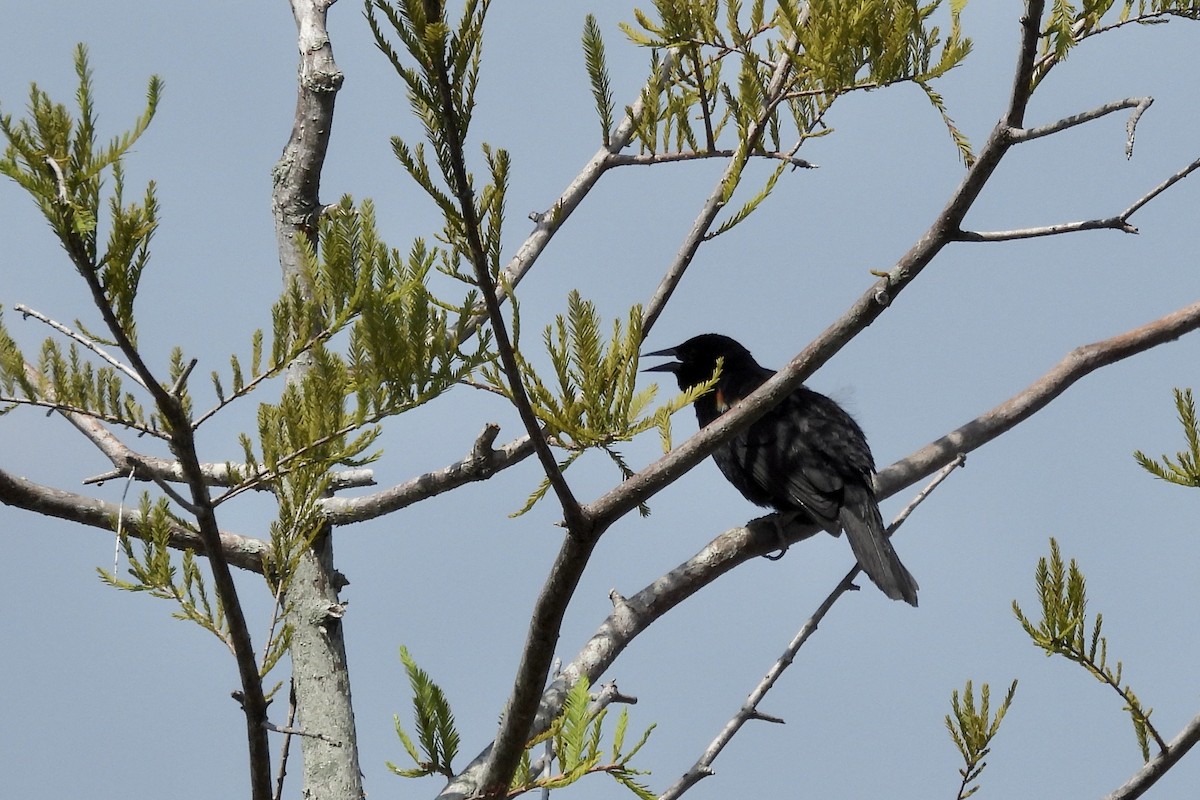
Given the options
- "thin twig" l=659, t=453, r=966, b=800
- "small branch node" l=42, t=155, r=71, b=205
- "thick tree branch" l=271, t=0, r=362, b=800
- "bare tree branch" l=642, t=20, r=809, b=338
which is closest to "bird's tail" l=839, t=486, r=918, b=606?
"thin twig" l=659, t=453, r=966, b=800

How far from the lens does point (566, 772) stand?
9.92ft

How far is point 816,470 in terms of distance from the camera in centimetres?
547

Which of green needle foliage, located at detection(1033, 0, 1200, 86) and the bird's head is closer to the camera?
green needle foliage, located at detection(1033, 0, 1200, 86)

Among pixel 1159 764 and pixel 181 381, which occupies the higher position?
pixel 181 381

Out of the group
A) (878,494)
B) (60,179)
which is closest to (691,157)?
(878,494)

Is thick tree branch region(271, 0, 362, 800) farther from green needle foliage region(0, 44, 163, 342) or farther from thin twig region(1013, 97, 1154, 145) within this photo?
thin twig region(1013, 97, 1154, 145)

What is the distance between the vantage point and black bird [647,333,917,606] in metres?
5.07

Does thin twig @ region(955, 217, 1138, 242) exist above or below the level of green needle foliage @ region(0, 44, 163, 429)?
below

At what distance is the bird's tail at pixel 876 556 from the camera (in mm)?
4996

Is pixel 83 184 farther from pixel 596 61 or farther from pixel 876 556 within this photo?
pixel 876 556

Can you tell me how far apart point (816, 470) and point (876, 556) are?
597 millimetres

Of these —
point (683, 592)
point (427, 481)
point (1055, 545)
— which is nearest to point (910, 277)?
point (1055, 545)

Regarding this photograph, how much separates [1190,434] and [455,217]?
2802mm

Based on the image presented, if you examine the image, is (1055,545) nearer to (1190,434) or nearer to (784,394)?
(1190,434)
